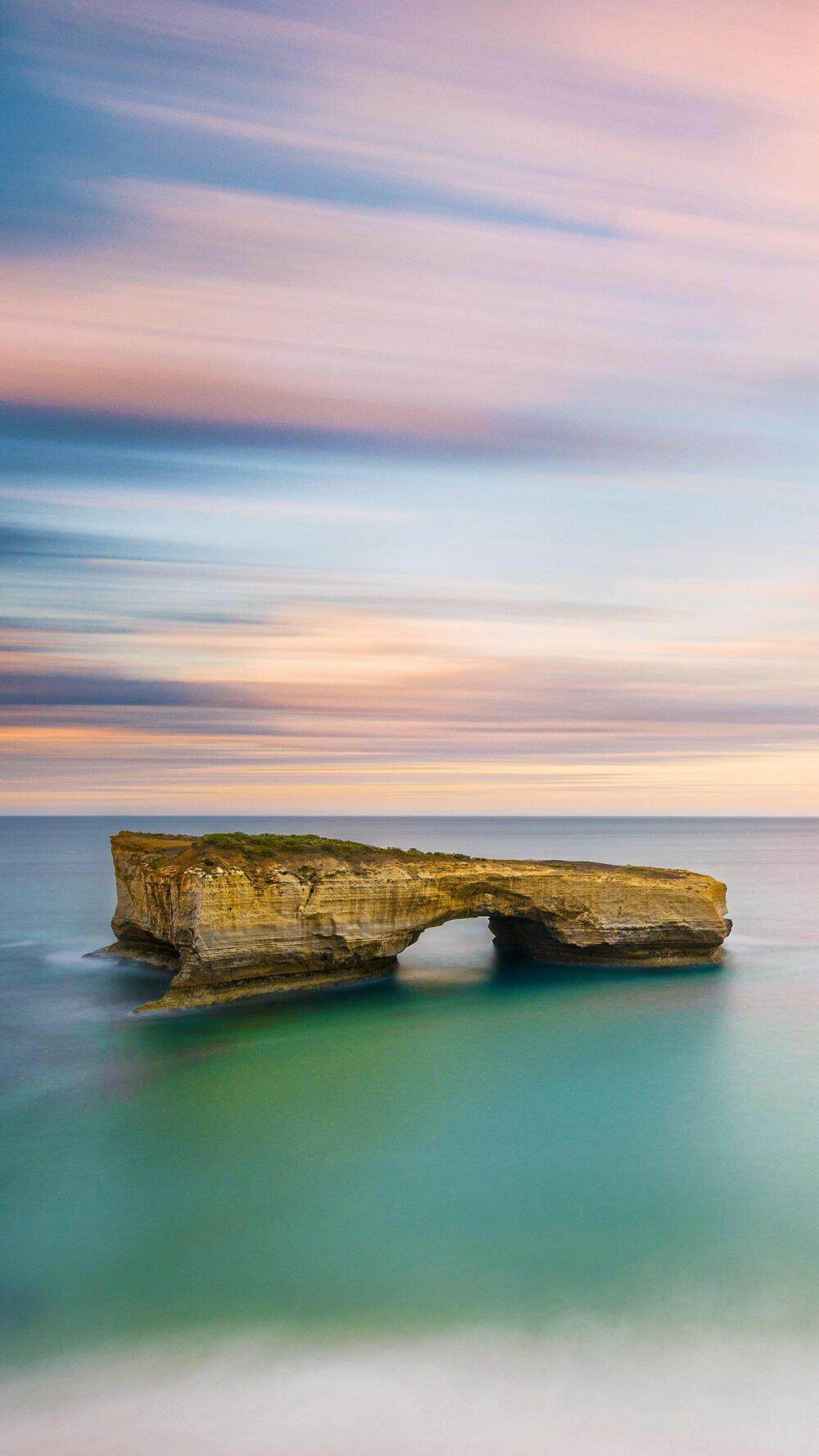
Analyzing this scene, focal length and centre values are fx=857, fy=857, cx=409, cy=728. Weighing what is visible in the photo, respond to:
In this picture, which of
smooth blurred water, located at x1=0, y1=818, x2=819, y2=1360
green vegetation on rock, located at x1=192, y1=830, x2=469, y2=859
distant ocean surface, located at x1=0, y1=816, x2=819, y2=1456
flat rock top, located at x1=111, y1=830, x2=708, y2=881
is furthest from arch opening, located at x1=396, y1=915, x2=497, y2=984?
distant ocean surface, located at x1=0, y1=816, x2=819, y2=1456

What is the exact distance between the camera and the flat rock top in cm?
2733

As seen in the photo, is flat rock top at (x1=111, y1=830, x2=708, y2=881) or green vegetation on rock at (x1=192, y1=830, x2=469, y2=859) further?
green vegetation on rock at (x1=192, y1=830, x2=469, y2=859)

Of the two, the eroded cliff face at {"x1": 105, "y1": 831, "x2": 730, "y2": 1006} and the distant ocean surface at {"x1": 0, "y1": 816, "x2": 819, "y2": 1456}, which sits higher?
the eroded cliff face at {"x1": 105, "y1": 831, "x2": 730, "y2": 1006}

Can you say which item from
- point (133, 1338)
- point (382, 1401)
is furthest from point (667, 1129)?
point (133, 1338)

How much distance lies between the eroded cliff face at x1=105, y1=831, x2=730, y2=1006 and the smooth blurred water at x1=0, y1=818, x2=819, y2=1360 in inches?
65.6

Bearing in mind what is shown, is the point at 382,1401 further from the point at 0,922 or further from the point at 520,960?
the point at 0,922

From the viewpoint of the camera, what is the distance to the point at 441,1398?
404 inches

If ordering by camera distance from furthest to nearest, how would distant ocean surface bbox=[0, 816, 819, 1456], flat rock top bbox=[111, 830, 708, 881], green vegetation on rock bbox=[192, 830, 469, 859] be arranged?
green vegetation on rock bbox=[192, 830, 469, 859], flat rock top bbox=[111, 830, 708, 881], distant ocean surface bbox=[0, 816, 819, 1456]

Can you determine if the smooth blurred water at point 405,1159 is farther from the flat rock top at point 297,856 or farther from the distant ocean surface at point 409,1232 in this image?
the flat rock top at point 297,856

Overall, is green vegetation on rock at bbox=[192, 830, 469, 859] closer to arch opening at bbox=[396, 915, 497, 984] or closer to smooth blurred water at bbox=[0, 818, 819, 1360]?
arch opening at bbox=[396, 915, 497, 984]

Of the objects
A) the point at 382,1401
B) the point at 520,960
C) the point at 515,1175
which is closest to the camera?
the point at 382,1401

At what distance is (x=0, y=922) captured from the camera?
151 ft

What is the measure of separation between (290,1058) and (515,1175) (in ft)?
26.2

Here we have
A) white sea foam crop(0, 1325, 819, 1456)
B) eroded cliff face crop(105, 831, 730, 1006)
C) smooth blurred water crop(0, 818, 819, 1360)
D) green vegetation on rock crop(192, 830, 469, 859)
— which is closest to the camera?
white sea foam crop(0, 1325, 819, 1456)
